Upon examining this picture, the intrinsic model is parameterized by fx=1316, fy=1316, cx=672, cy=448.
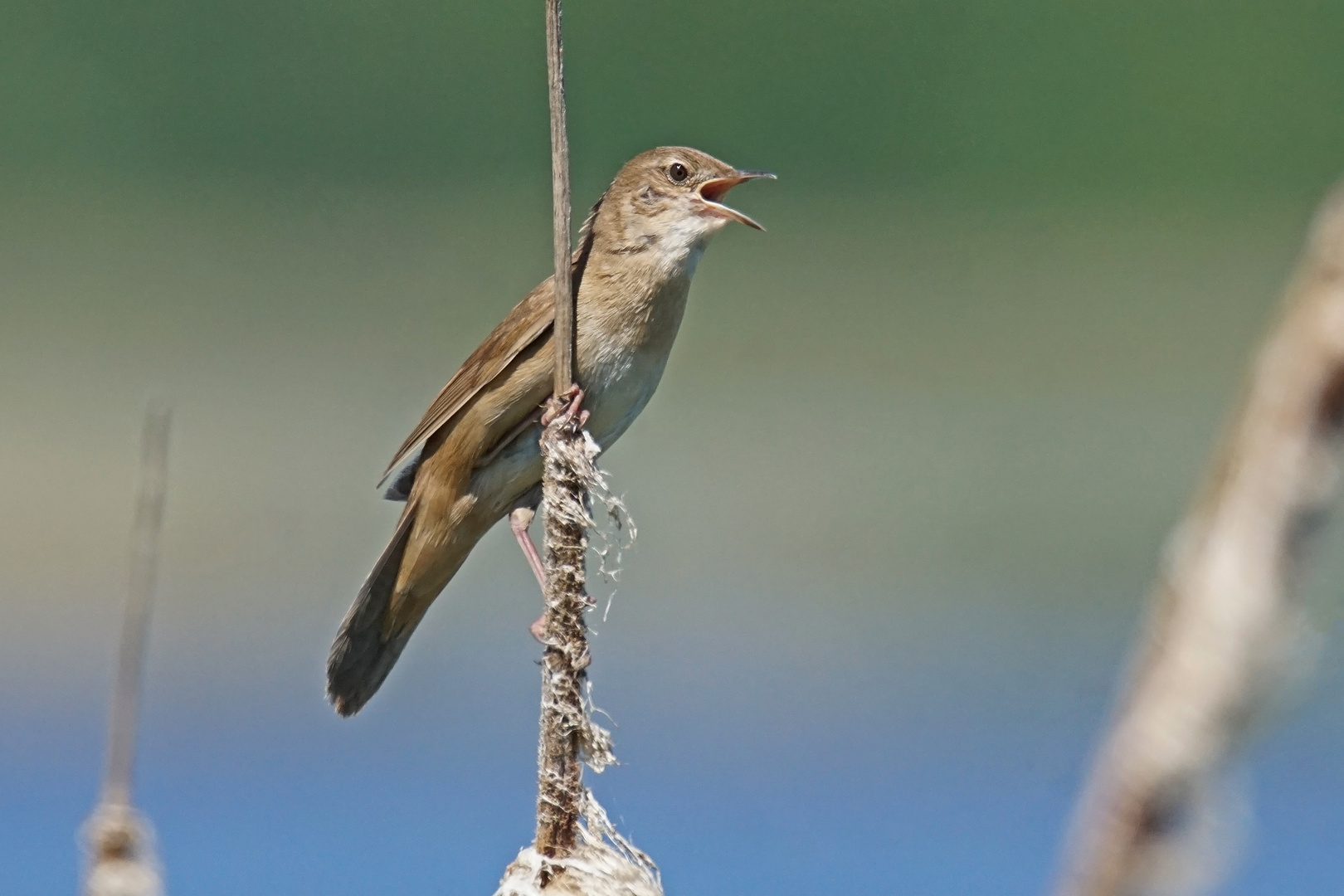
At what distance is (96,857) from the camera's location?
0.69 meters

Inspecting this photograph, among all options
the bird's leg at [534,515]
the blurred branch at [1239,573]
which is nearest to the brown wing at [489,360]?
the bird's leg at [534,515]

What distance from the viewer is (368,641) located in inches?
105

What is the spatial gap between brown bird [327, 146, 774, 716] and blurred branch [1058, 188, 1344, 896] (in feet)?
7.31

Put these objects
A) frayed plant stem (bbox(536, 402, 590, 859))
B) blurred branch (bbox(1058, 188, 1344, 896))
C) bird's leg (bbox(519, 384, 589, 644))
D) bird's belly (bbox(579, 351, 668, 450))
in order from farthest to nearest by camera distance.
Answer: bird's belly (bbox(579, 351, 668, 450)) < bird's leg (bbox(519, 384, 589, 644)) < frayed plant stem (bbox(536, 402, 590, 859)) < blurred branch (bbox(1058, 188, 1344, 896))

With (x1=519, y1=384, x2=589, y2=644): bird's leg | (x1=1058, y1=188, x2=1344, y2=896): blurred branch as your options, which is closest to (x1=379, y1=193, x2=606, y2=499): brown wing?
(x1=519, y1=384, x2=589, y2=644): bird's leg

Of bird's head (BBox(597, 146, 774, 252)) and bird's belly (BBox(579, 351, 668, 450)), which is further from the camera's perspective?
bird's head (BBox(597, 146, 774, 252))

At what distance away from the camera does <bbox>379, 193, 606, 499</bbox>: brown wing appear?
262 centimetres

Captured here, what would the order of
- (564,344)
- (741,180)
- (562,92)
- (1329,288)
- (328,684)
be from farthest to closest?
(741,180), (328,684), (564,344), (562,92), (1329,288)

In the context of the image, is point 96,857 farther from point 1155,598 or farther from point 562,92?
point 562,92

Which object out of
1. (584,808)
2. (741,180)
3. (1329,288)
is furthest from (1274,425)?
(741,180)

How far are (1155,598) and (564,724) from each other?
138cm

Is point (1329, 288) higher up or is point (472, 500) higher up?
point (472, 500)

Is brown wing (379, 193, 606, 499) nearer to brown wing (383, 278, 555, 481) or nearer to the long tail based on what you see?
brown wing (383, 278, 555, 481)

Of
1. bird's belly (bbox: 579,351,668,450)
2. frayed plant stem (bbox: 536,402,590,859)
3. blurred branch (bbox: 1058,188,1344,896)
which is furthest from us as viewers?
bird's belly (bbox: 579,351,668,450)
